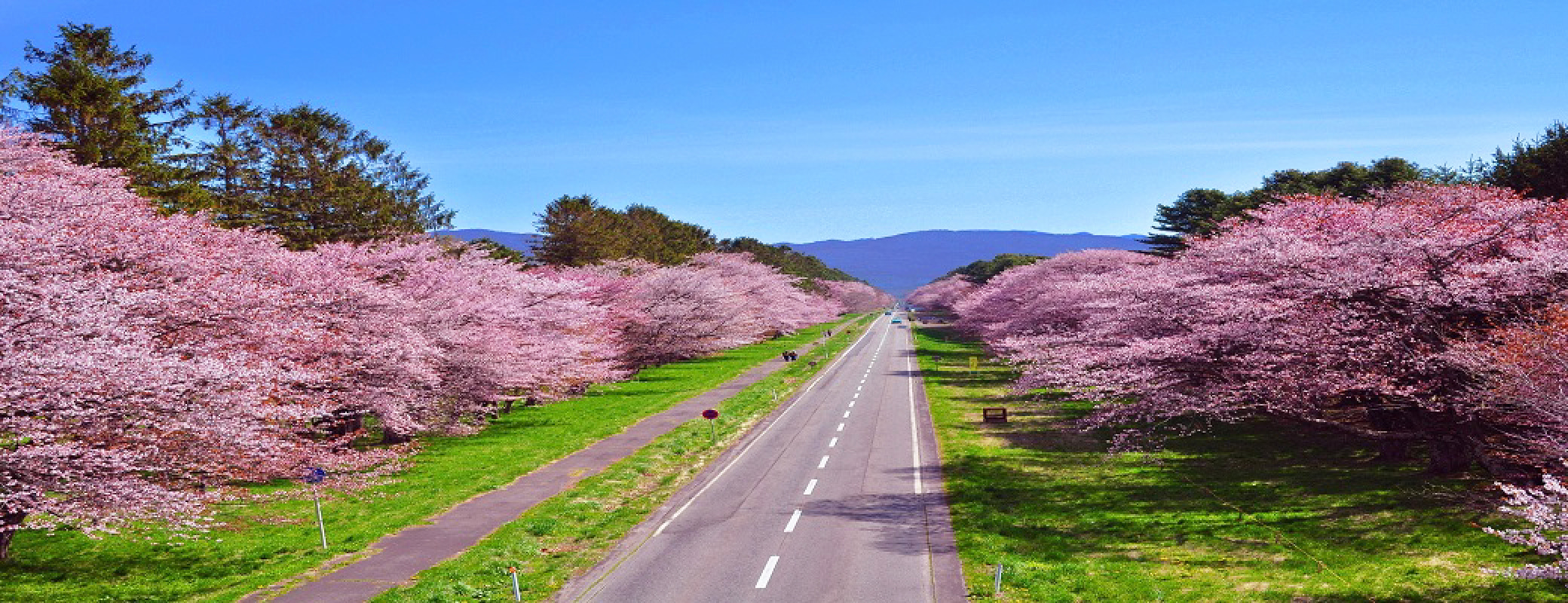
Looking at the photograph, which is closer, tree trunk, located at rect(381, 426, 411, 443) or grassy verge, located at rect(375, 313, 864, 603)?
grassy verge, located at rect(375, 313, 864, 603)

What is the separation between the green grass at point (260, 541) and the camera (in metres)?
15.8

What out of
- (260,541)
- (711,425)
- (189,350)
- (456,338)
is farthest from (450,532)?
(711,425)

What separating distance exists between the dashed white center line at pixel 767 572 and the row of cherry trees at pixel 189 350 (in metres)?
9.54

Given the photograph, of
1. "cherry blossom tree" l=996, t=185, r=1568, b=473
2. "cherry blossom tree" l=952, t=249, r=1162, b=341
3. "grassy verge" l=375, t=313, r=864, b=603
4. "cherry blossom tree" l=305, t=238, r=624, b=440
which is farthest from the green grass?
"cherry blossom tree" l=952, t=249, r=1162, b=341

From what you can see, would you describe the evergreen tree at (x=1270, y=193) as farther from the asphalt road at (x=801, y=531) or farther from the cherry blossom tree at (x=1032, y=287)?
the asphalt road at (x=801, y=531)

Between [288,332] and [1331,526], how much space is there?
23596mm

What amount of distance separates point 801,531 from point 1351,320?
12436mm

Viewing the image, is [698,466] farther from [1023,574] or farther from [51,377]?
[51,377]

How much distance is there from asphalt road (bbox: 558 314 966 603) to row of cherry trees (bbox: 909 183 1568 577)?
600cm

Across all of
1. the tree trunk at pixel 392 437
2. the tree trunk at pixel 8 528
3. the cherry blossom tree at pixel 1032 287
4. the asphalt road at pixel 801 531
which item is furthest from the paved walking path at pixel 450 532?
the cherry blossom tree at pixel 1032 287

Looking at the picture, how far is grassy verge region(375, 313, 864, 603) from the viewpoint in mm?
15125

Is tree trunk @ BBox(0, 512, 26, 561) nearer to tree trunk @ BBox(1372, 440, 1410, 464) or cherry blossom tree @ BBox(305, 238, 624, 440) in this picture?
cherry blossom tree @ BBox(305, 238, 624, 440)

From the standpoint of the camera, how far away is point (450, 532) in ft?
64.1

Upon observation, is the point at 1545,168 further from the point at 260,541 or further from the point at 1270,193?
the point at 260,541
